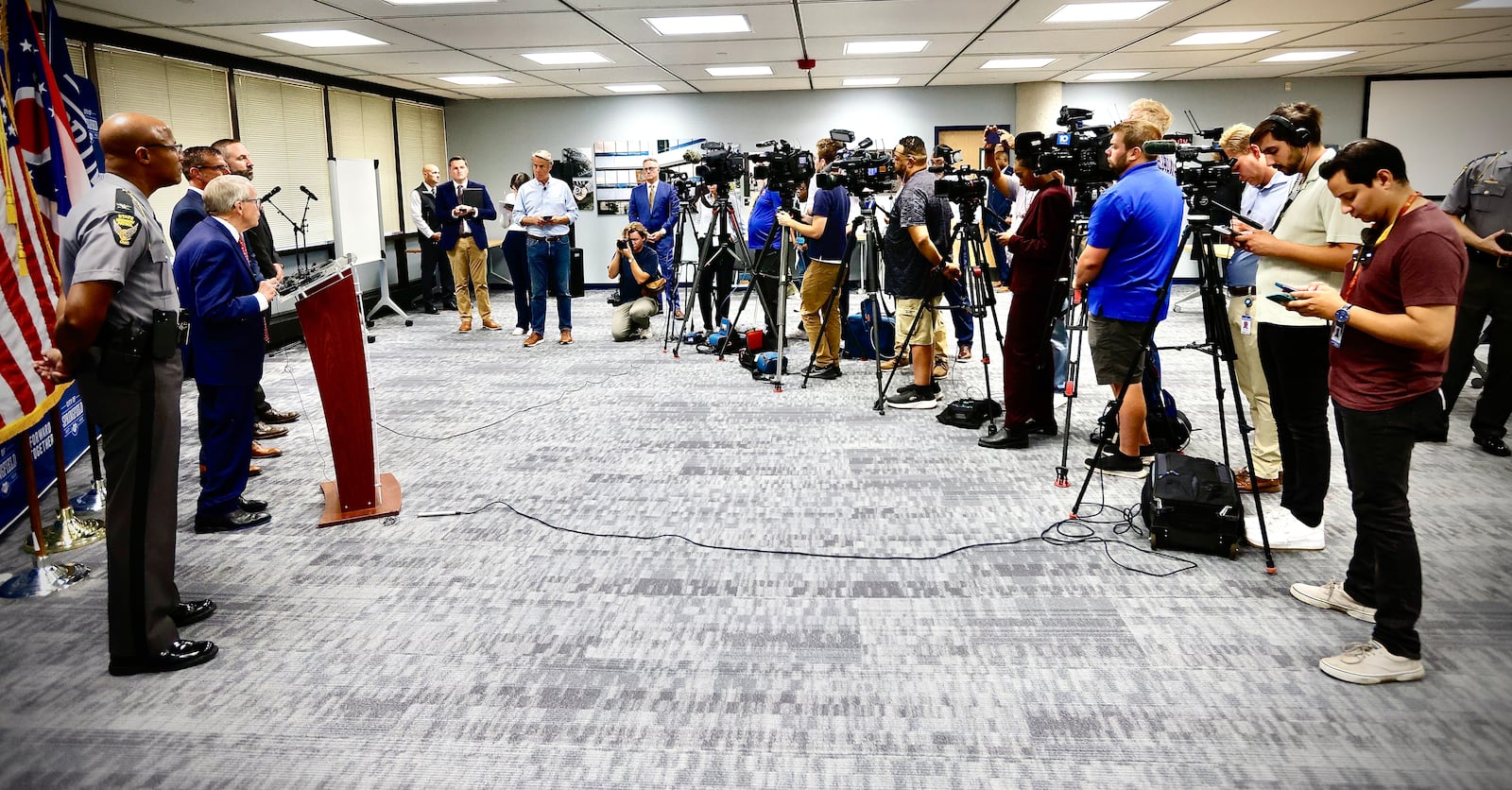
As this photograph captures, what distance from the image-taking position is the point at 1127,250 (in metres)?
3.65

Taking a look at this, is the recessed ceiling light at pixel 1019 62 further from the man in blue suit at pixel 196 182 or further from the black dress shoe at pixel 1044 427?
the man in blue suit at pixel 196 182

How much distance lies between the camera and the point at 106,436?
2381mm

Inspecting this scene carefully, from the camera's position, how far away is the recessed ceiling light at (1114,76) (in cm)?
1062

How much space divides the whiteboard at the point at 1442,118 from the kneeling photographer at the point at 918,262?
31.3 ft

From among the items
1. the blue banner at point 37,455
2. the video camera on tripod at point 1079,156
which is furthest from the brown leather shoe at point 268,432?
the video camera on tripod at point 1079,156

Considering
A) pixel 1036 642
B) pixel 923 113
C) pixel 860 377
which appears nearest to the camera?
pixel 1036 642

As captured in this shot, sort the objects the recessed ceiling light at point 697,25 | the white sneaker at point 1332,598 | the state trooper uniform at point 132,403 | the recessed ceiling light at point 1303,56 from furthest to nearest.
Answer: the recessed ceiling light at point 1303,56
the recessed ceiling light at point 697,25
the white sneaker at point 1332,598
the state trooper uniform at point 132,403

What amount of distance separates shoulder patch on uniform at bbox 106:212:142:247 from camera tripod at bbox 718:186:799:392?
3.64 meters

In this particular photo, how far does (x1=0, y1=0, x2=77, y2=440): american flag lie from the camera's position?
11.0 ft

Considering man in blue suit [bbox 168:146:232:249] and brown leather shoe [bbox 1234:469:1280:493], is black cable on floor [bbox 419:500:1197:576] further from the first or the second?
man in blue suit [bbox 168:146:232:249]

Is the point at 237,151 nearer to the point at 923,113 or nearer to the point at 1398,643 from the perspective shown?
the point at 1398,643

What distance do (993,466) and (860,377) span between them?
2175 mm

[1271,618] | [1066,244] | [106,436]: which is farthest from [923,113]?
[106,436]

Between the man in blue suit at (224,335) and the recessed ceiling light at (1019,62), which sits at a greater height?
the recessed ceiling light at (1019,62)
